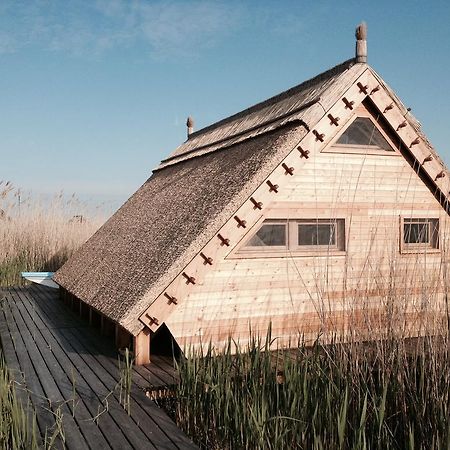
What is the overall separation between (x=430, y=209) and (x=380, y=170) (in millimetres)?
863

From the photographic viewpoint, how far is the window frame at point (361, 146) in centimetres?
597

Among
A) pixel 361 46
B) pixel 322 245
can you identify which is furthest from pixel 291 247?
pixel 361 46

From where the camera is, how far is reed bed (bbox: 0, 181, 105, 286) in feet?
38.5

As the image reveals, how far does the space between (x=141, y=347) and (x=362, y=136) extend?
131 inches

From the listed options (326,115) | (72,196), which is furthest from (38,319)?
(72,196)

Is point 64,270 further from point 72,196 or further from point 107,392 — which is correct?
point 72,196

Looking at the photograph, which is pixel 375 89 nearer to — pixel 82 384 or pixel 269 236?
pixel 269 236

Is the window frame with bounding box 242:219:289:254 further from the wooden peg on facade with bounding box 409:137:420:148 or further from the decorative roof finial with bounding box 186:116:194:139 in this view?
the decorative roof finial with bounding box 186:116:194:139

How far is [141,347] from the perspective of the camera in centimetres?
505

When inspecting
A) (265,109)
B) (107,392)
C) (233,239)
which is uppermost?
(265,109)

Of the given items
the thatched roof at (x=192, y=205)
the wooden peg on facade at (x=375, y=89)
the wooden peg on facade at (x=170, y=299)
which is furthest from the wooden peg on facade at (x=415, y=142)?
the wooden peg on facade at (x=170, y=299)

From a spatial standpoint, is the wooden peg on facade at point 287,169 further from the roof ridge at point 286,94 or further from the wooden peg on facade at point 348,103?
the roof ridge at point 286,94

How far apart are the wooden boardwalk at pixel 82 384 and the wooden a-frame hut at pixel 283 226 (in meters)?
0.38

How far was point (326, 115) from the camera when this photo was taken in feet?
18.5
